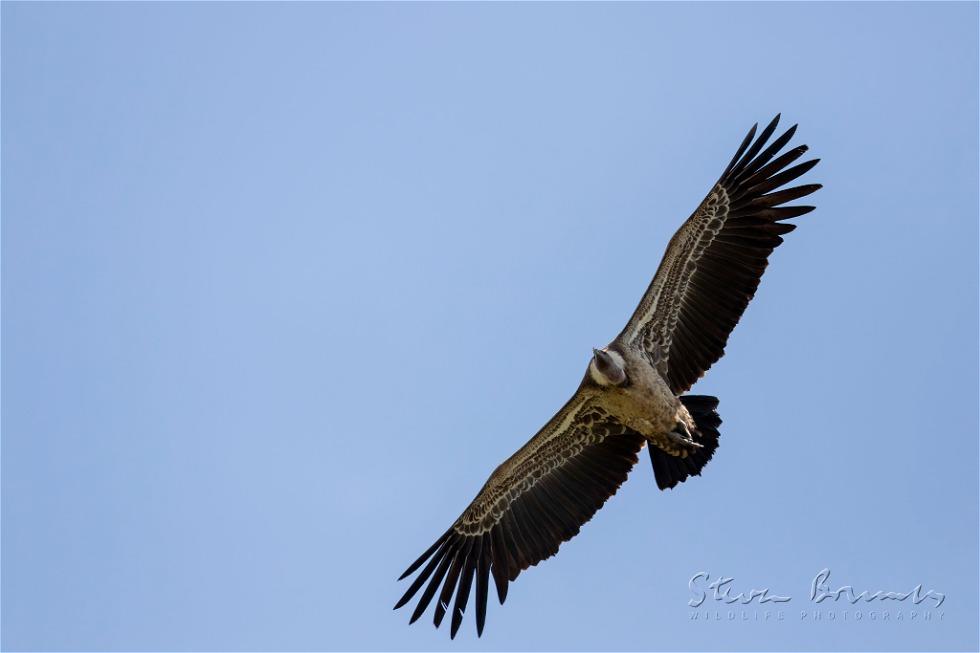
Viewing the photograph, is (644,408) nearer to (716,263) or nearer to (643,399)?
(643,399)

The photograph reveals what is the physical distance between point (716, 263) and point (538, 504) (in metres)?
4.35

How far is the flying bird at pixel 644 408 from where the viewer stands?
56.3 ft

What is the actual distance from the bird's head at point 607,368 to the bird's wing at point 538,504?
2.21 ft

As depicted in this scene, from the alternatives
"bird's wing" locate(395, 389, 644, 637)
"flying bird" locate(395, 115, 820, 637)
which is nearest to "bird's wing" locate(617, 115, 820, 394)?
"flying bird" locate(395, 115, 820, 637)

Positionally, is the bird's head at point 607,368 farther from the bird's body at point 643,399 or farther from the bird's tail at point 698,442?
the bird's tail at point 698,442

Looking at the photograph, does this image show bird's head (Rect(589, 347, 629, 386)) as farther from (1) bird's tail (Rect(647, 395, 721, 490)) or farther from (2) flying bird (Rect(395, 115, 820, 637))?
(1) bird's tail (Rect(647, 395, 721, 490))

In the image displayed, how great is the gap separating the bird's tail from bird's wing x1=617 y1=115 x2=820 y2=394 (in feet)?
1.28

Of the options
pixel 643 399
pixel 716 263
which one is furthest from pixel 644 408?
pixel 716 263

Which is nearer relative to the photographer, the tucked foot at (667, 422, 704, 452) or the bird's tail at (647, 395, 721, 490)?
the tucked foot at (667, 422, 704, 452)

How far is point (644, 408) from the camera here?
56.3 ft

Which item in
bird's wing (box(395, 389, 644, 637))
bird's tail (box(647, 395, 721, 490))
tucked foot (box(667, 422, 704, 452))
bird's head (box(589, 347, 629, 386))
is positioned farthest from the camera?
bird's wing (box(395, 389, 644, 637))

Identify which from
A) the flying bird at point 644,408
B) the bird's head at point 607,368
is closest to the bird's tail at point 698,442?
the flying bird at point 644,408

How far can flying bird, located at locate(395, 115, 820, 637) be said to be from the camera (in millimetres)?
17172

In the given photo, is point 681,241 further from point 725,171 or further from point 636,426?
point 636,426
